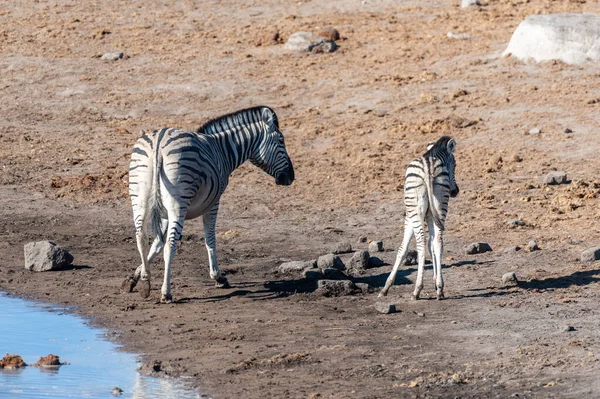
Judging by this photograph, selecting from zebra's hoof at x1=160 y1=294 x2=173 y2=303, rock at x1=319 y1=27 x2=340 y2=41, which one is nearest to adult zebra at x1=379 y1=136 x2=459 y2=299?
zebra's hoof at x1=160 y1=294 x2=173 y2=303

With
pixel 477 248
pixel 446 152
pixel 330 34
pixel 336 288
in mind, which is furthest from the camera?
pixel 330 34

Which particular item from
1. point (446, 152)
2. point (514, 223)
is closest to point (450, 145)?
point (446, 152)

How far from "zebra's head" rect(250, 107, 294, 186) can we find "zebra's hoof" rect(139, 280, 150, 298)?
226cm

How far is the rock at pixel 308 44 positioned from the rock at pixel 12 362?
13589 millimetres

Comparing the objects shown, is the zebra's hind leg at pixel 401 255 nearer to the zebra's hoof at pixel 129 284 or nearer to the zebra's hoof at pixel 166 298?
the zebra's hoof at pixel 166 298

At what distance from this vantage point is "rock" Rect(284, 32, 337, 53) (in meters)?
23.0

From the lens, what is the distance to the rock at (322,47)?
23.0m

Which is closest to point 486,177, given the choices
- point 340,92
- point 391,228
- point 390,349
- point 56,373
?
point 391,228

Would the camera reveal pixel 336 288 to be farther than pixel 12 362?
Yes

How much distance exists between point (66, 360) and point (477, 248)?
18.4 feet

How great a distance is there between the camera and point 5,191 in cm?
1811

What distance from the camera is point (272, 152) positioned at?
13922 mm

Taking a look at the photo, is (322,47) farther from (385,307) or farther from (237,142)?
(385,307)

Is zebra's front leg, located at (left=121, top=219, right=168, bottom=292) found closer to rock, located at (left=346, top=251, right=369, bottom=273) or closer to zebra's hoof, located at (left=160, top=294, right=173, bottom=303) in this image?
zebra's hoof, located at (left=160, top=294, right=173, bottom=303)
